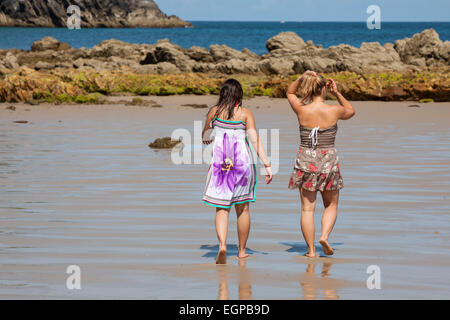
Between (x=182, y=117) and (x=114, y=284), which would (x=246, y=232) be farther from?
(x=182, y=117)

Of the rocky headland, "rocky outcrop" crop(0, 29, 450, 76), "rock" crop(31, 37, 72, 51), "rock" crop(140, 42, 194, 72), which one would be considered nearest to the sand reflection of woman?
the rocky headland

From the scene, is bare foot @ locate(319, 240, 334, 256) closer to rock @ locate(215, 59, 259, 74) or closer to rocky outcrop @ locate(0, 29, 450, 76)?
rocky outcrop @ locate(0, 29, 450, 76)

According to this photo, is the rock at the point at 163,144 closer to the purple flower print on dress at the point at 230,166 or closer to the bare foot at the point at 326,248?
the purple flower print on dress at the point at 230,166

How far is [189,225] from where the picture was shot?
834 centimetres

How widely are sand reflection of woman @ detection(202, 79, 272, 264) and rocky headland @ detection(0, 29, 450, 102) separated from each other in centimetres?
1662

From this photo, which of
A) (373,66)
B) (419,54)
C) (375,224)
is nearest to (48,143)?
(375,224)

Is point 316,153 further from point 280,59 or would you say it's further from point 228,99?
point 280,59

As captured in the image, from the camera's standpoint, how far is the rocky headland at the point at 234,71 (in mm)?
23844

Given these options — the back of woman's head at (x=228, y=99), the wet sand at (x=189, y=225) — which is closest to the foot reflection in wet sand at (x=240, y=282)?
the wet sand at (x=189, y=225)

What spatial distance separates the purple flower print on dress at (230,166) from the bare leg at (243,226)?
0.22 m

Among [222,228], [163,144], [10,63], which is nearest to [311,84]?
[222,228]

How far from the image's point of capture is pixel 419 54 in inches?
1646

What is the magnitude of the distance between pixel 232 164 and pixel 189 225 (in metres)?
1.52
